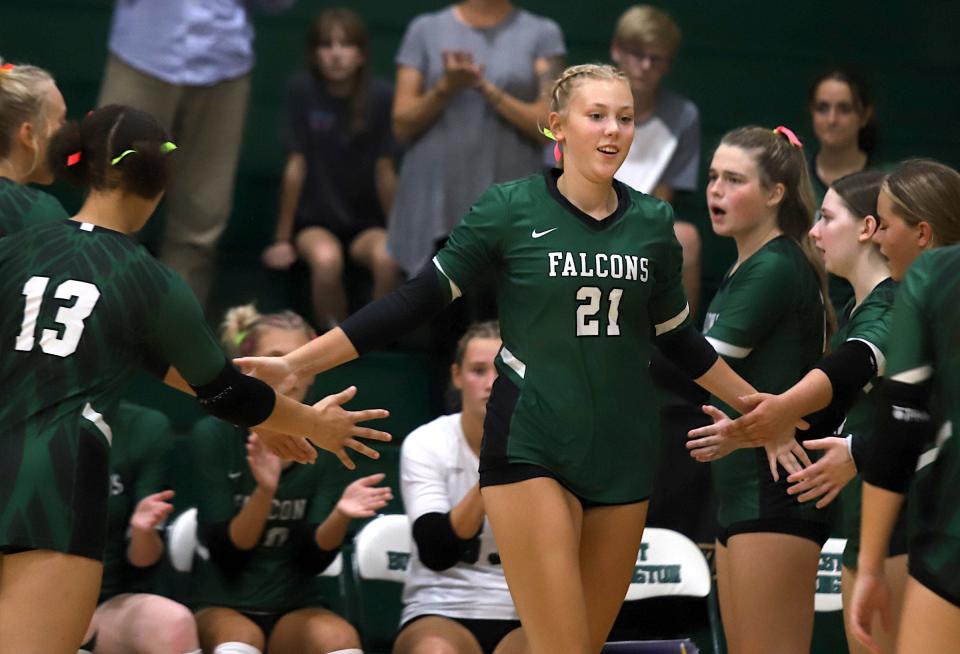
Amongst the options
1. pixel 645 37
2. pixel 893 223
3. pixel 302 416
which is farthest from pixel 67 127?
pixel 645 37

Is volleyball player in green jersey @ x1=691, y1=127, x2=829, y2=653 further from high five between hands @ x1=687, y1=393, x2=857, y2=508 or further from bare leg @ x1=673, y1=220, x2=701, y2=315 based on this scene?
bare leg @ x1=673, y1=220, x2=701, y2=315

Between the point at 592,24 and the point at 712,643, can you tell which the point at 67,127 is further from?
the point at 592,24

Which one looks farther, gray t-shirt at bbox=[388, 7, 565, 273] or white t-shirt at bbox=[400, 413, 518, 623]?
gray t-shirt at bbox=[388, 7, 565, 273]

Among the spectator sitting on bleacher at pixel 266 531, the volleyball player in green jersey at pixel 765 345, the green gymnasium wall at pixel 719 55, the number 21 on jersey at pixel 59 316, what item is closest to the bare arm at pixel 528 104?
the green gymnasium wall at pixel 719 55

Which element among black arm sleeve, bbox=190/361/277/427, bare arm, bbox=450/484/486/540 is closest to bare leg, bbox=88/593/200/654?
bare arm, bbox=450/484/486/540

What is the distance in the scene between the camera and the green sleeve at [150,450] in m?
4.76

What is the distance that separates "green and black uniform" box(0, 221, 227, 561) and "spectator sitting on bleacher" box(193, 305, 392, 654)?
124 centimetres

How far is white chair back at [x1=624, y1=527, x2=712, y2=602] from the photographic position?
484cm

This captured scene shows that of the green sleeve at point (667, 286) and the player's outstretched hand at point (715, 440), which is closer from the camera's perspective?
the green sleeve at point (667, 286)

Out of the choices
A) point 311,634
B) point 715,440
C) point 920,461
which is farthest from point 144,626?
point 920,461

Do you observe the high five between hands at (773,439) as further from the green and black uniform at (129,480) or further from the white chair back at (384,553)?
the green and black uniform at (129,480)

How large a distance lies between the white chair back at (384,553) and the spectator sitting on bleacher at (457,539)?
0.24 metres

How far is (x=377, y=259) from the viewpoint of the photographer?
→ 629cm

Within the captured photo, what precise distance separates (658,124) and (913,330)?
3639mm
